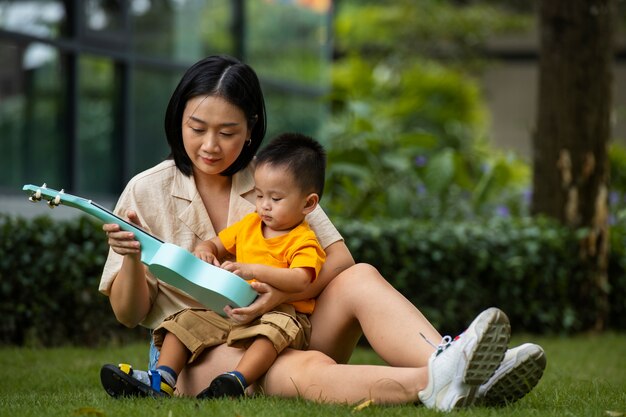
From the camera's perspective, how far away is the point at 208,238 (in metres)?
3.63

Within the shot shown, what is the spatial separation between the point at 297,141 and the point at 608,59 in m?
4.11

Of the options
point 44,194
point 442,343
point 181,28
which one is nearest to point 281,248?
point 442,343

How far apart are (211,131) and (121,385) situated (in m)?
0.85

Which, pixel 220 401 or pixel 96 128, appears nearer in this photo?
pixel 220 401

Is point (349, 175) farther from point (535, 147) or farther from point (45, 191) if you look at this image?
point (45, 191)

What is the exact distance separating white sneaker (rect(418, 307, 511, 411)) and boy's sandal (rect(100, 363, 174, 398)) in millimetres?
812

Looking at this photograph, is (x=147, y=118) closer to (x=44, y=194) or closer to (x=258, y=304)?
(x=44, y=194)

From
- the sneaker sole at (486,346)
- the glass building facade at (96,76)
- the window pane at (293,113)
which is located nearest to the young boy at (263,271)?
the sneaker sole at (486,346)

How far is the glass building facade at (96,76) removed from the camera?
7336 millimetres

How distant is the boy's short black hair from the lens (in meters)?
3.40

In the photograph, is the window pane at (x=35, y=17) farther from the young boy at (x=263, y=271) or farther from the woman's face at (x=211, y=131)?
the young boy at (x=263, y=271)

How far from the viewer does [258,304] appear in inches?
129

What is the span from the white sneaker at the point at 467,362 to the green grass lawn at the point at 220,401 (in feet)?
0.16

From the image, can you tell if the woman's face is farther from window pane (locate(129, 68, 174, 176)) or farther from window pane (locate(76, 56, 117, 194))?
window pane (locate(129, 68, 174, 176))
